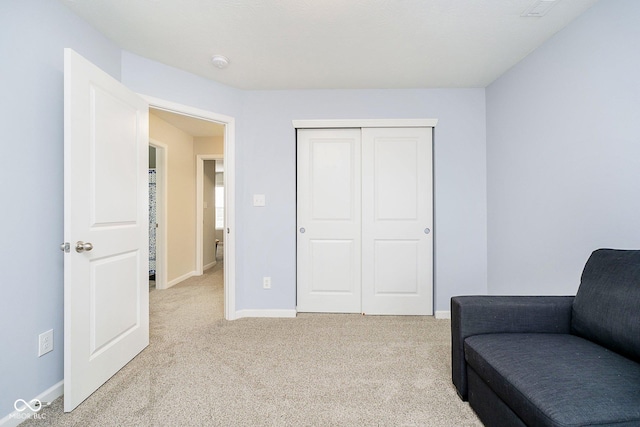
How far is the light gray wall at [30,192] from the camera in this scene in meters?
1.42

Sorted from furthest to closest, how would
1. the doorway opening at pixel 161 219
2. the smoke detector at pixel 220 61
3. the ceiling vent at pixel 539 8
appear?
the doorway opening at pixel 161 219
the smoke detector at pixel 220 61
the ceiling vent at pixel 539 8

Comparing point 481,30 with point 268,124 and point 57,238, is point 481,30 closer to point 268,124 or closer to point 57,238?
point 268,124

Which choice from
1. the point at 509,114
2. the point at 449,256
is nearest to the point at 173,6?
the point at 509,114

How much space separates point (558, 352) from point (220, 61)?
2868 mm

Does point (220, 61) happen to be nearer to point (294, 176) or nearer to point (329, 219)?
point (294, 176)

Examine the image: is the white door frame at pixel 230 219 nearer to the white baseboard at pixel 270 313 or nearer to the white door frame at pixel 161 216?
the white baseboard at pixel 270 313

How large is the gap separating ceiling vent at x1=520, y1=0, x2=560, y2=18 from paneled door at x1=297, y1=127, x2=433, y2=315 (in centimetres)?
122

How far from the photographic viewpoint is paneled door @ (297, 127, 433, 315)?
2.94 metres

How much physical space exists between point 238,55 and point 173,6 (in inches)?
23.1

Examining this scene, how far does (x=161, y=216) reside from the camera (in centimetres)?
407

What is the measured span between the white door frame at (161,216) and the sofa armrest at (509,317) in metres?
3.93

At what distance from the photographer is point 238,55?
90.0 inches

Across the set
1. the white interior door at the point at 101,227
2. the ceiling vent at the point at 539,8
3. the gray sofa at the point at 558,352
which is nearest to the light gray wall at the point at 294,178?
the white interior door at the point at 101,227

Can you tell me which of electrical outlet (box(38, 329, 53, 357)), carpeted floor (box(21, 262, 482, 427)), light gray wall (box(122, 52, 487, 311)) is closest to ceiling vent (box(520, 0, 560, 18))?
light gray wall (box(122, 52, 487, 311))
